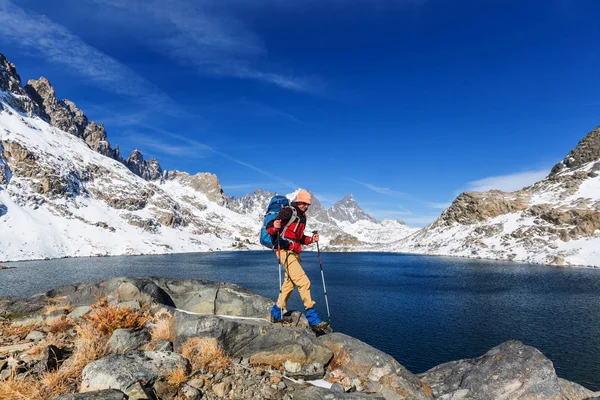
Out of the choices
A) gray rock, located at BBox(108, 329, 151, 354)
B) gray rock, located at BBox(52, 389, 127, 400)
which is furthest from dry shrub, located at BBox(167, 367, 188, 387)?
gray rock, located at BBox(108, 329, 151, 354)

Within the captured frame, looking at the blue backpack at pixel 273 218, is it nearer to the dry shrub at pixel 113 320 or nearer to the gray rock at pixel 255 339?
the gray rock at pixel 255 339

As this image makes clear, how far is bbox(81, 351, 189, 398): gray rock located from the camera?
7230mm

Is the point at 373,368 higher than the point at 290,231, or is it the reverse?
the point at 290,231

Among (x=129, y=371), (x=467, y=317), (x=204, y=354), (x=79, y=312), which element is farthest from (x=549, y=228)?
Result: (x=129, y=371)

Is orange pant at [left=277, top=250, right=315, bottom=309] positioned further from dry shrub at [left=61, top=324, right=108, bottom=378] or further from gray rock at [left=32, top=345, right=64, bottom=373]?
gray rock at [left=32, top=345, right=64, bottom=373]

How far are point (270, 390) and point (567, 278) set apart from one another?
327ft

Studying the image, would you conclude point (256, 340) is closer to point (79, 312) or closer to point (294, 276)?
point (294, 276)

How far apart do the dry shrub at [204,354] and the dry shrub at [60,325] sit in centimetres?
426

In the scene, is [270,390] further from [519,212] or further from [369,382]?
[519,212]

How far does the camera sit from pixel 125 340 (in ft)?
30.2

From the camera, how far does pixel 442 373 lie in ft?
49.8

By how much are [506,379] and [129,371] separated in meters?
13.1

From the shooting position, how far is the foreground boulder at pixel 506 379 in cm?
1200

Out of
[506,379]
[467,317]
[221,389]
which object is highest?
[221,389]
